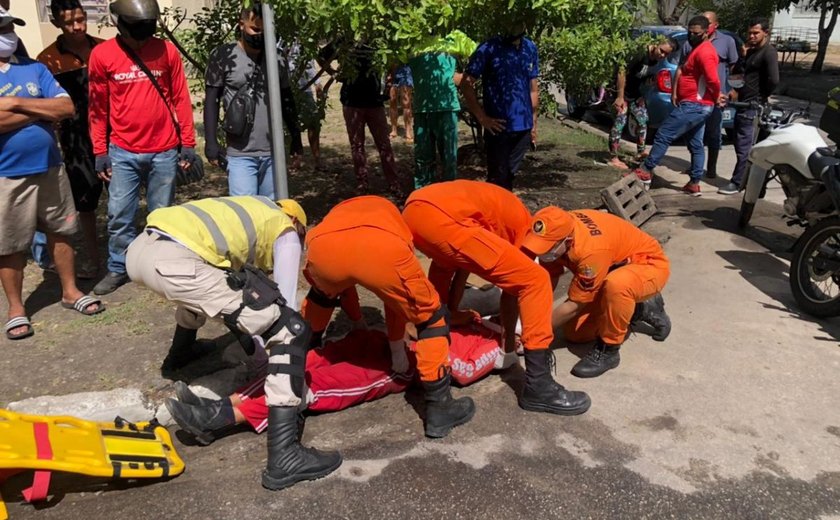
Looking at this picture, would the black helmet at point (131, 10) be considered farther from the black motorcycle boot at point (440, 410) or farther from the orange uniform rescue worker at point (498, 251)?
the black motorcycle boot at point (440, 410)

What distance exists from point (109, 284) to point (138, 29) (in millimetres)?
1743

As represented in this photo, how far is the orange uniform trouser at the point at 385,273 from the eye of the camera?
2947 mm

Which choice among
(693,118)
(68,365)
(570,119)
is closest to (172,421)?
(68,365)

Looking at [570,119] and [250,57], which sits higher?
[250,57]

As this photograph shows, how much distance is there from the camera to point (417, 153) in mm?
6461

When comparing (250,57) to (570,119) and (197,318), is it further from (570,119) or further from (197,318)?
(570,119)

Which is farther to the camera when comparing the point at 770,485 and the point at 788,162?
the point at 788,162

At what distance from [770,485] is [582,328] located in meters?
1.44

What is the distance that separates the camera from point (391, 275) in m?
2.96

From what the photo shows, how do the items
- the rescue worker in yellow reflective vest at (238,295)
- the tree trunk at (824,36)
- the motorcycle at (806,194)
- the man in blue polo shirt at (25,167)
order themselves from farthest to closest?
the tree trunk at (824,36) < the motorcycle at (806,194) < the man in blue polo shirt at (25,167) < the rescue worker in yellow reflective vest at (238,295)

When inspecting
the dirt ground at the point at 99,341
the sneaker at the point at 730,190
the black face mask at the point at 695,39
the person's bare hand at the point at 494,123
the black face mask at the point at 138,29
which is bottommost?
the dirt ground at the point at 99,341

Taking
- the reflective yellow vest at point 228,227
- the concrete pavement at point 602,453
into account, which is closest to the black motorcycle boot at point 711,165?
the concrete pavement at point 602,453

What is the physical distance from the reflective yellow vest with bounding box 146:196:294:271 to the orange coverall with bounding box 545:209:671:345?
151 cm

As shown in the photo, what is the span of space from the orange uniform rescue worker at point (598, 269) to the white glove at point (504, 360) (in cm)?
32
